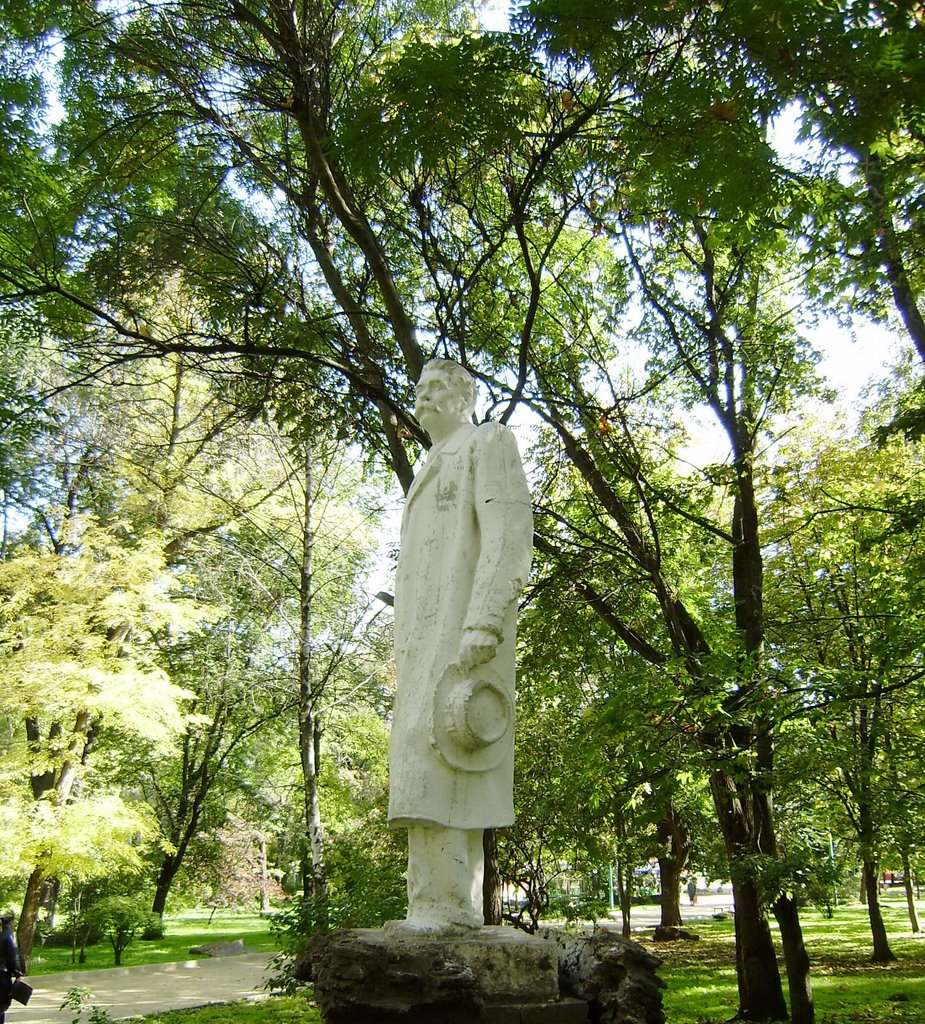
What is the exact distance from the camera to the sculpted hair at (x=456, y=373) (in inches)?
171

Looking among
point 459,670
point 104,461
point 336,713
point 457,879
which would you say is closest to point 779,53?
point 459,670

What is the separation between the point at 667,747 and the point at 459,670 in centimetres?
485

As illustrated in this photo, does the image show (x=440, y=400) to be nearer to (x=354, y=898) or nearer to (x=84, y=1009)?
(x=354, y=898)

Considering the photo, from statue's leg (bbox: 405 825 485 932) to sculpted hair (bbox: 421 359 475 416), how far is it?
2.01 m

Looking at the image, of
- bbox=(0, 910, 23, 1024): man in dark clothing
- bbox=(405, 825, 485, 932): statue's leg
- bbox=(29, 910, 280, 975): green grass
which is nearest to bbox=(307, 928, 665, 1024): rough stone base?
bbox=(405, 825, 485, 932): statue's leg

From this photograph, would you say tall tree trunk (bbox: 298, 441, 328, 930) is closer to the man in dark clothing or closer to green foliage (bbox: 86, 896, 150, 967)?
the man in dark clothing

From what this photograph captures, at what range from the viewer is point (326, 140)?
18.0ft

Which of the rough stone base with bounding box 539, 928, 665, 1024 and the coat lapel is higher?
the coat lapel

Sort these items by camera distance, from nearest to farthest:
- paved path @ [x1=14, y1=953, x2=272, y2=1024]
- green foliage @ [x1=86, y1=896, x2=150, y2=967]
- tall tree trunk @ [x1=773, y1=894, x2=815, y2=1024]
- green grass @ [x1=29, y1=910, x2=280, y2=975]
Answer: tall tree trunk @ [x1=773, y1=894, x2=815, y2=1024], paved path @ [x1=14, y1=953, x2=272, y2=1024], green foliage @ [x1=86, y1=896, x2=150, y2=967], green grass @ [x1=29, y1=910, x2=280, y2=975]

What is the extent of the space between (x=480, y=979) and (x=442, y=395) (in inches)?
101

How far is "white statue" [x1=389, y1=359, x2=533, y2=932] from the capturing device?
11.2 ft

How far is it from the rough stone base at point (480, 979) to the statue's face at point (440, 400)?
2293 millimetres

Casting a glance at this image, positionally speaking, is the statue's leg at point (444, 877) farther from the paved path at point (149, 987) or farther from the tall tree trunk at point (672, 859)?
the tall tree trunk at point (672, 859)

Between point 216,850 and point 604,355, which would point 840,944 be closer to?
point 604,355
